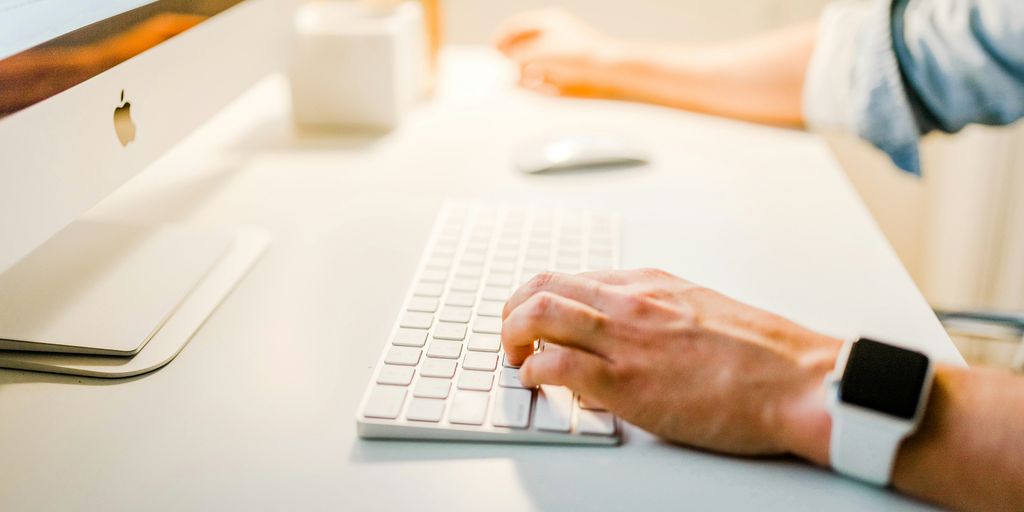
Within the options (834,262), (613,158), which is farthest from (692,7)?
(834,262)

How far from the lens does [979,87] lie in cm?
75

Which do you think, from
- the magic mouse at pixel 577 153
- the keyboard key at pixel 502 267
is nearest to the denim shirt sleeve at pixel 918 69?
the magic mouse at pixel 577 153

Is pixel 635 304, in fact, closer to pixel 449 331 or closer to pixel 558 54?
pixel 449 331

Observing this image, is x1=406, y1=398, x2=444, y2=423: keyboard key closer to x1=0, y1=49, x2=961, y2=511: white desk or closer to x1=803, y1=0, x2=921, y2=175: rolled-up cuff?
x1=0, y1=49, x2=961, y2=511: white desk

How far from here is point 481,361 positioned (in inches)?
17.9

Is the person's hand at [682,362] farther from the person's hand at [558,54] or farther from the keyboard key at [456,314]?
the person's hand at [558,54]

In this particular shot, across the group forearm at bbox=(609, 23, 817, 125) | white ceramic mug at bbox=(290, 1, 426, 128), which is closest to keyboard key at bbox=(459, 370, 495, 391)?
white ceramic mug at bbox=(290, 1, 426, 128)

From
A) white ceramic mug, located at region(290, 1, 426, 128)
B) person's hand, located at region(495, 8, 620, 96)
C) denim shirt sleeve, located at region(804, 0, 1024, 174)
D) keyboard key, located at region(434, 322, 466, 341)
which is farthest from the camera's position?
person's hand, located at region(495, 8, 620, 96)

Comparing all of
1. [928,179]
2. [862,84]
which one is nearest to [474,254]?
[862,84]

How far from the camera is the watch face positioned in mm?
373

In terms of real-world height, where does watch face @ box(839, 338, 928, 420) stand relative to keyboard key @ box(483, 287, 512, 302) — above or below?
above

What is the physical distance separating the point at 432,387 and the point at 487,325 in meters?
0.07

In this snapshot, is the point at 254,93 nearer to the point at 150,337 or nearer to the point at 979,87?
the point at 150,337

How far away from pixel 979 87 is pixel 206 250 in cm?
72
